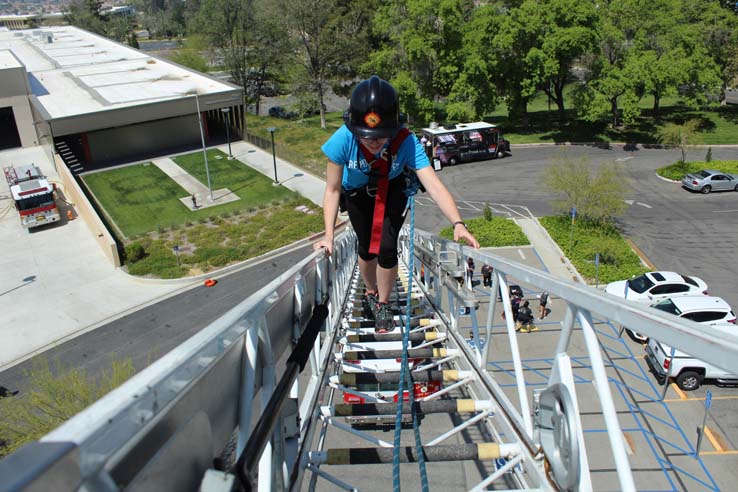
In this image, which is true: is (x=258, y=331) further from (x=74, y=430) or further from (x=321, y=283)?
(x=321, y=283)

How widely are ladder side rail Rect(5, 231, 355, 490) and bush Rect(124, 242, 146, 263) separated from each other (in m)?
22.4

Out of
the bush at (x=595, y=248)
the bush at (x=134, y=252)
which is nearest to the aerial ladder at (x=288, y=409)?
the bush at (x=595, y=248)

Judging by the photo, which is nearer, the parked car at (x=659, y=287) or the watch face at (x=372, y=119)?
the watch face at (x=372, y=119)

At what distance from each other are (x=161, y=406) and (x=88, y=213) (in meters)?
28.1

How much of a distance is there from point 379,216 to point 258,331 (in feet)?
9.07

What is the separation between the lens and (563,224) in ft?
80.1

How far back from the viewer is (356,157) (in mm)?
5184

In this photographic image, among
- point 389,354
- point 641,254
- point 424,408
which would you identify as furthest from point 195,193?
point 424,408

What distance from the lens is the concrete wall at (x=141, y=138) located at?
35.8m

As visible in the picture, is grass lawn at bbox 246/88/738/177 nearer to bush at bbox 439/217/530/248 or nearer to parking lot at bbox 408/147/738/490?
parking lot at bbox 408/147/738/490

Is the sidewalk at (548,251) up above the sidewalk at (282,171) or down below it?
Result: below

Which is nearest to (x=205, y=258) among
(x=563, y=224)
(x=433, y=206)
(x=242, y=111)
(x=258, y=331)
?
(x=433, y=206)

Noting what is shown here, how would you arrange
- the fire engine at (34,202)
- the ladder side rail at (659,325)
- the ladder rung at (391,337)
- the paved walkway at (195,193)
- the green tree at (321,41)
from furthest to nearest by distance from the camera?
the green tree at (321,41) < the paved walkway at (195,193) < the fire engine at (34,202) < the ladder rung at (391,337) < the ladder side rail at (659,325)

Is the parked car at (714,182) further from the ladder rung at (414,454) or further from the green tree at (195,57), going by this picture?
the green tree at (195,57)
